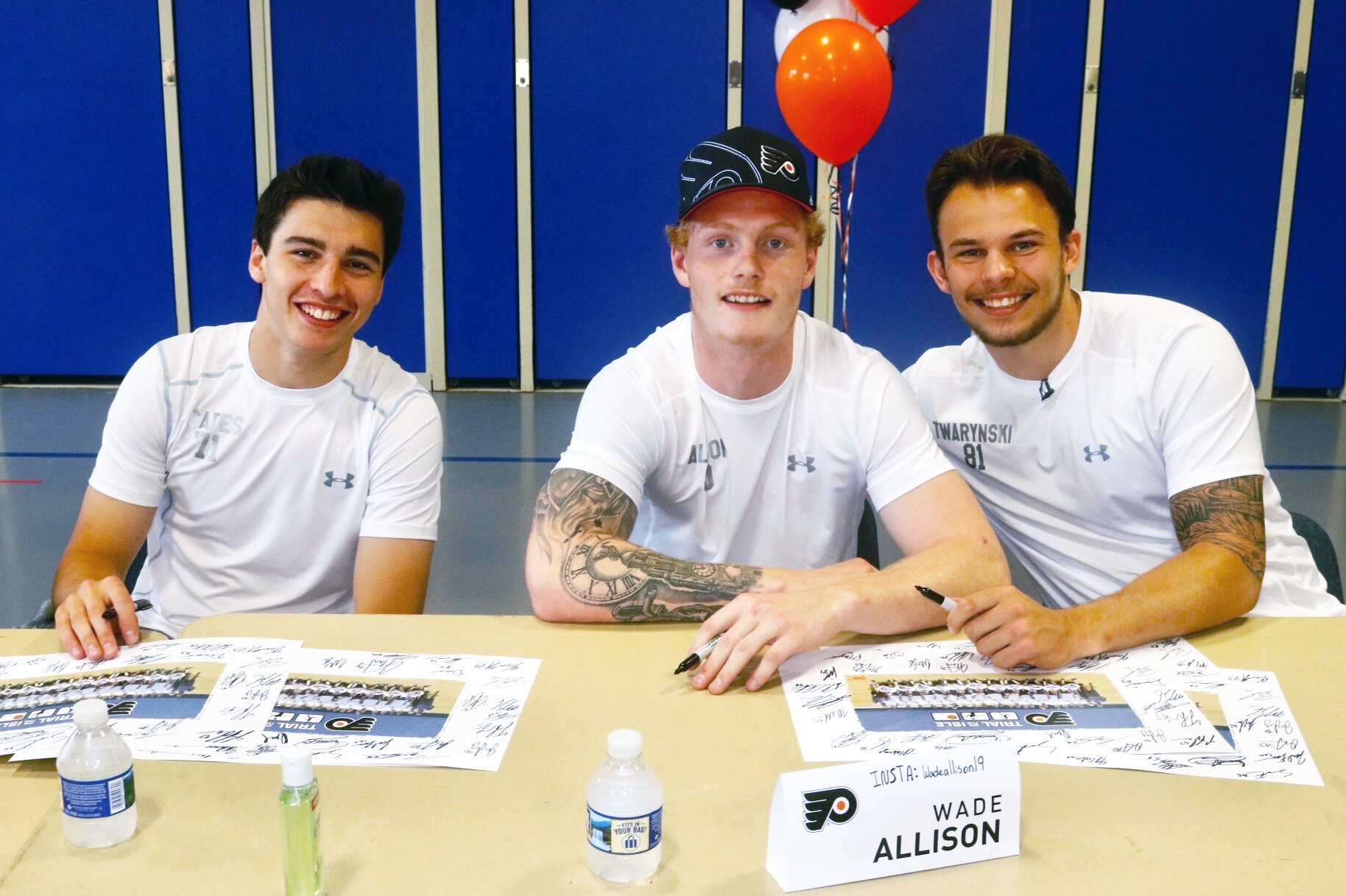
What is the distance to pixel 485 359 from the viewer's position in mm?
6633

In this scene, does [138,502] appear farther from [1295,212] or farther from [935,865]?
[1295,212]

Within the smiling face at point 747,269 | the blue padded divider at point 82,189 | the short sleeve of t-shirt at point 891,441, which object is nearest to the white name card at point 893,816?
the short sleeve of t-shirt at point 891,441

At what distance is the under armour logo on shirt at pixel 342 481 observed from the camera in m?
2.04

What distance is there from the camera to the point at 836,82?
432 centimetres

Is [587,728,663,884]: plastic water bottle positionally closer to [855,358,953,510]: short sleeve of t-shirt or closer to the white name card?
the white name card

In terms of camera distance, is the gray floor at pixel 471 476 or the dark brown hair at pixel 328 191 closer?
the dark brown hair at pixel 328 191

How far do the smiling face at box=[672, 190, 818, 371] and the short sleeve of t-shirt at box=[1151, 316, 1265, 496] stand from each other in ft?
2.33

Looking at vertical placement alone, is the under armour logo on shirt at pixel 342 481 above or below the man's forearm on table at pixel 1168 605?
above

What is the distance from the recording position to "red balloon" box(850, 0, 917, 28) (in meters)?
4.66

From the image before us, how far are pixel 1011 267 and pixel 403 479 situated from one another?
1254 mm

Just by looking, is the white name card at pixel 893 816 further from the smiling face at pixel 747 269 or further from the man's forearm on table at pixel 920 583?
the smiling face at pixel 747 269

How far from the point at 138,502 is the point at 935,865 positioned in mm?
1626

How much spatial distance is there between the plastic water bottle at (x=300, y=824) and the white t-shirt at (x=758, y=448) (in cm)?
96

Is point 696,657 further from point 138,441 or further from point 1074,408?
point 138,441
